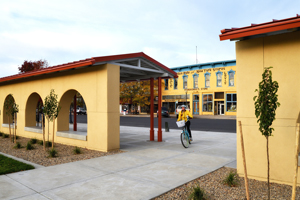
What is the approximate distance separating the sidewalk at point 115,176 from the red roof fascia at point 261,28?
3.58 metres

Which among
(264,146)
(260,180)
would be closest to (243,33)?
(264,146)

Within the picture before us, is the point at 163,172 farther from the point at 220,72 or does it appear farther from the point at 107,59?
the point at 220,72

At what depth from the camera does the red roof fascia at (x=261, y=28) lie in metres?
5.19

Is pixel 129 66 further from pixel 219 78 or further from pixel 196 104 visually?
pixel 196 104

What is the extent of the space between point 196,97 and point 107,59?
122 ft

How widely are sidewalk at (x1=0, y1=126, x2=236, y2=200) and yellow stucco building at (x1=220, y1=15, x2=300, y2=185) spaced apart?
1558 millimetres

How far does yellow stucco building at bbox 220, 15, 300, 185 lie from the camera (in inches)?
217

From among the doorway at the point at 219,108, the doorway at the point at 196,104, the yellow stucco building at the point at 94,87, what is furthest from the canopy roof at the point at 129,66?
the doorway at the point at 196,104

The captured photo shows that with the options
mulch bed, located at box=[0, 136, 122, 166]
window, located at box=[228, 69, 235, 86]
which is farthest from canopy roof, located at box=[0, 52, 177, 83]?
window, located at box=[228, 69, 235, 86]

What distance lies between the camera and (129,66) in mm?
10508

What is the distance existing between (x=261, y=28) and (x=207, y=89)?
38.9 m

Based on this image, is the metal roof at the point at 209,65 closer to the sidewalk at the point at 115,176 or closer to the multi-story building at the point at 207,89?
the multi-story building at the point at 207,89

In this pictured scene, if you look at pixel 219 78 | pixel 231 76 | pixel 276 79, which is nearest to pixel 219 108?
pixel 219 78

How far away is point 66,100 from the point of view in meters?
12.3
